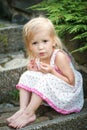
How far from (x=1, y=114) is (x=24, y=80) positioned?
0.51m

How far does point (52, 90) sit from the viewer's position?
12.4 ft

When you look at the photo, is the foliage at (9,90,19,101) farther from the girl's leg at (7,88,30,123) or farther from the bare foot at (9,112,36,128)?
the bare foot at (9,112,36,128)

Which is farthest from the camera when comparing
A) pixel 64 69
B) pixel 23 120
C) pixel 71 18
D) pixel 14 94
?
pixel 14 94

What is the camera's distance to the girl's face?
382 centimetres

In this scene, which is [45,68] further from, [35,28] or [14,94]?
[14,94]

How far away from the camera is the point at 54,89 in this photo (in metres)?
3.80

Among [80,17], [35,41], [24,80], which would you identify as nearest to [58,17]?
[80,17]

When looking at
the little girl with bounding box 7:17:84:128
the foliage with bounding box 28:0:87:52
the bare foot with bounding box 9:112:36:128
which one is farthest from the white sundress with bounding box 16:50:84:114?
the foliage with bounding box 28:0:87:52

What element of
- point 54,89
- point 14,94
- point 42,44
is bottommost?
point 14,94

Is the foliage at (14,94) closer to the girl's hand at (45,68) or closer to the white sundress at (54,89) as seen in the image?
the white sundress at (54,89)

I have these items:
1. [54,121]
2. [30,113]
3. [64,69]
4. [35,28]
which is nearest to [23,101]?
[30,113]

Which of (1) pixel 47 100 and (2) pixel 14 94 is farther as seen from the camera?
(2) pixel 14 94

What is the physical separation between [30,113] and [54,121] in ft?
0.86

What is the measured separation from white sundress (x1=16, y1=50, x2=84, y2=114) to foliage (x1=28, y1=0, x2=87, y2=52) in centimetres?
50
